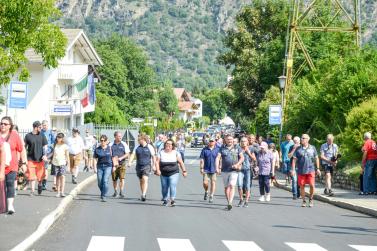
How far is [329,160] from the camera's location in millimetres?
24797

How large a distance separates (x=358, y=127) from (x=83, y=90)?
31734mm

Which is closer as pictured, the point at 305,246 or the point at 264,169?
the point at 305,246

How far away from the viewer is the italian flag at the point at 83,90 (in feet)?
184

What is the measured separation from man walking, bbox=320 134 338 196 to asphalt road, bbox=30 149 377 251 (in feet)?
6.21

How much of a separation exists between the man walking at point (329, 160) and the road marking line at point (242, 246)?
11.5 metres

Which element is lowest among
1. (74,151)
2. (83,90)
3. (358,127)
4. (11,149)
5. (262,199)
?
(262,199)

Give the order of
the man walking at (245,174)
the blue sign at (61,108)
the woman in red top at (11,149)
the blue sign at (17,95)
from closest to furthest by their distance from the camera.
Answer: the woman in red top at (11,149), the man walking at (245,174), the blue sign at (17,95), the blue sign at (61,108)

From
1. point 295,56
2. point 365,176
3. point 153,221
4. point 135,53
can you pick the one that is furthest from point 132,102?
point 153,221

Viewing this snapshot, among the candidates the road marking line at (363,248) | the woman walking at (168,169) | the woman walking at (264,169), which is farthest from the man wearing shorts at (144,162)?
the road marking line at (363,248)

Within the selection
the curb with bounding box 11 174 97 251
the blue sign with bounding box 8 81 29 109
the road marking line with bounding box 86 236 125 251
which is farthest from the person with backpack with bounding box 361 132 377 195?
the road marking line with bounding box 86 236 125 251

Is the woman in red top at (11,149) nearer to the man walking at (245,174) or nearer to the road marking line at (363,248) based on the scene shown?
the road marking line at (363,248)

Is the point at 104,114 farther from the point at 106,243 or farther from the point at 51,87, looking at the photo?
the point at 106,243

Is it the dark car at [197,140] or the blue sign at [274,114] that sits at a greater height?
the blue sign at [274,114]

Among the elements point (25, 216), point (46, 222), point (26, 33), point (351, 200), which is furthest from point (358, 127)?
point (46, 222)
